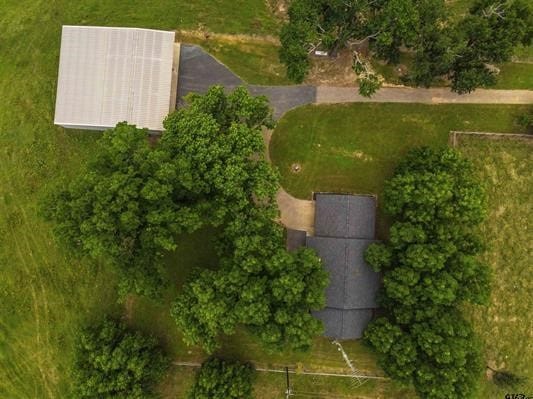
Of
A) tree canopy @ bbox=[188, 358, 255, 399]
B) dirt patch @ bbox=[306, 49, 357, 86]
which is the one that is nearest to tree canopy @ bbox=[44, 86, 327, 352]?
tree canopy @ bbox=[188, 358, 255, 399]

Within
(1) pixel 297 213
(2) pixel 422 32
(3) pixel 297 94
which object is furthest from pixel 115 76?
(2) pixel 422 32

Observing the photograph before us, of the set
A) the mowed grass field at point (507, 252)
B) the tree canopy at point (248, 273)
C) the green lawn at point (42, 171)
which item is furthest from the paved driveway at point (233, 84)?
the mowed grass field at point (507, 252)

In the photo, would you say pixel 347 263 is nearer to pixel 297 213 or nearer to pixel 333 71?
pixel 297 213

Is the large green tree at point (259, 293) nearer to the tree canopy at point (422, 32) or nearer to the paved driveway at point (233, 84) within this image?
the paved driveway at point (233, 84)

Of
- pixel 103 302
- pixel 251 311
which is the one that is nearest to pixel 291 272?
pixel 251 311

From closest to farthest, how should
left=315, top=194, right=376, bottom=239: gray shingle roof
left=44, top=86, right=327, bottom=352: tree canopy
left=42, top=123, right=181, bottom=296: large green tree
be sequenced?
left=42, top=123, right=181, bottom=296: large green tree
left=44, top=86, right=327, bottom=352: tree canopy
left=315, top=194, right=376, bottom=239: gray shingle roof

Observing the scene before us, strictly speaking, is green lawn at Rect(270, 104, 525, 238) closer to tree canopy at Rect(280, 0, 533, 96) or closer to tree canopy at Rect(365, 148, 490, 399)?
tree canopy at Rect(280, 0, 533, 96)
